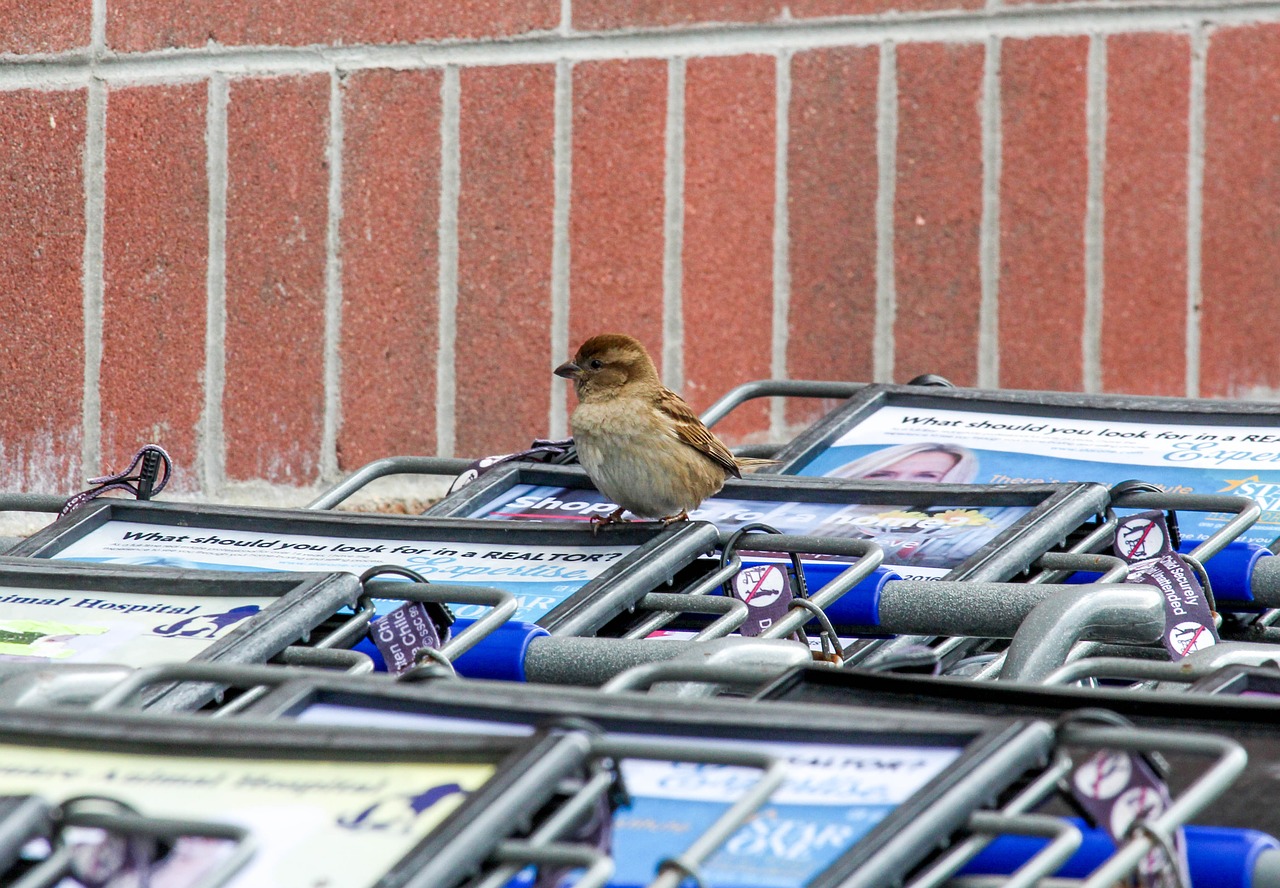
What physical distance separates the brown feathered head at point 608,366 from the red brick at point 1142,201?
131 centimetres

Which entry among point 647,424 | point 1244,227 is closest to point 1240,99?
point 1244,227

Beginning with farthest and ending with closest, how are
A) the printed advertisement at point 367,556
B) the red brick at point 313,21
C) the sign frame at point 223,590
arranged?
the red brick at point 313,21 → the printed advertisement at point 367,556 → the sign frame at point 223,590

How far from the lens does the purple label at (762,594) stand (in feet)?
7.35

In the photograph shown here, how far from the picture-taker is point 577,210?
4.14 metres

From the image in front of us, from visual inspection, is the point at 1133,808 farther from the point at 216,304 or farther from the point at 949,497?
the point at 216,304

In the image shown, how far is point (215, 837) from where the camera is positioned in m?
1.13

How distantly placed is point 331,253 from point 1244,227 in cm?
204

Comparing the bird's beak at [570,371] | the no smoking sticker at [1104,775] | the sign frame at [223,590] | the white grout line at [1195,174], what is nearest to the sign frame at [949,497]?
the bird's beak at [570,371]

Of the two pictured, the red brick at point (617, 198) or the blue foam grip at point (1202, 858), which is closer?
the blue foam grip at point (1202, 858)

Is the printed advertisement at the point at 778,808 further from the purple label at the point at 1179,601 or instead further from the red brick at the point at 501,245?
the red brick at the point at 501,245

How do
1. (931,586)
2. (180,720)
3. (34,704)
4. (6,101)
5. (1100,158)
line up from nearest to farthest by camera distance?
(180,720), (34,704), (931,586), (6,101), (1100,158)

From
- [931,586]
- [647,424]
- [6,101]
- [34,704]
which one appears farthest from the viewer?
[6,101]

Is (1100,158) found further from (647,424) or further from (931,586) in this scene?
(931,586)

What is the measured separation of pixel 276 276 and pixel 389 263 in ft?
0.79
